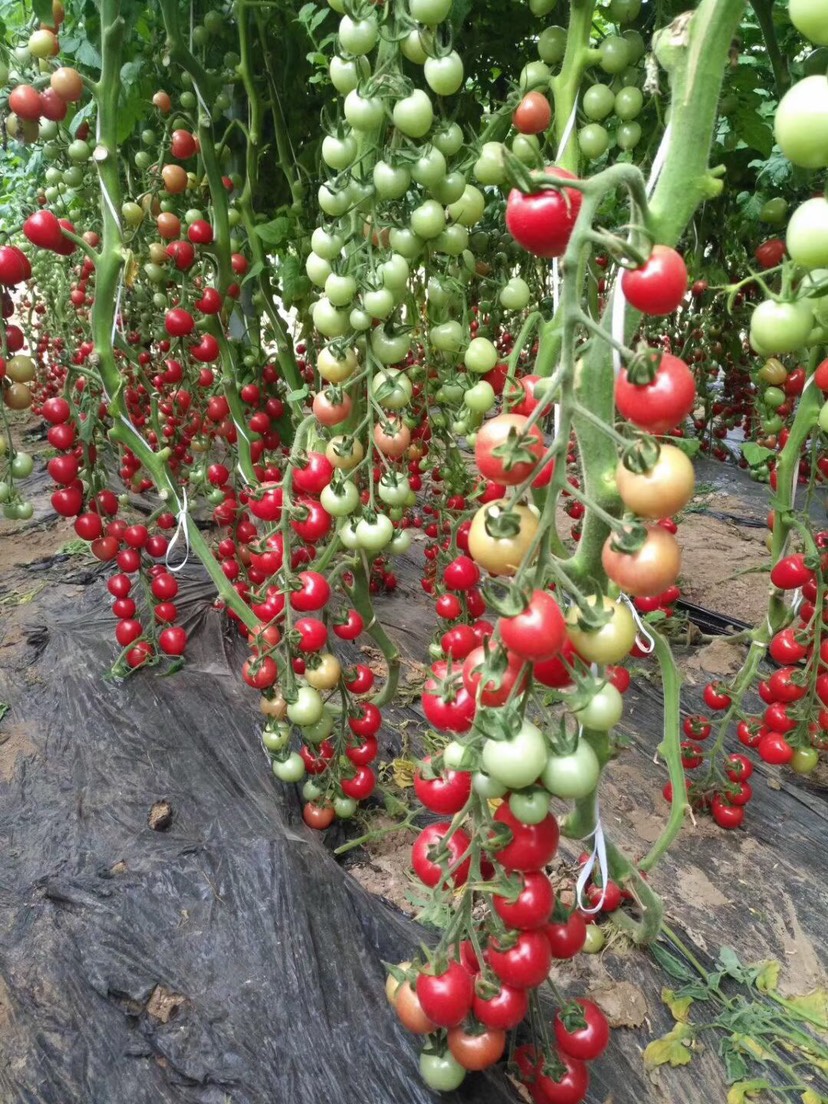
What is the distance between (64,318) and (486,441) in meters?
3.51

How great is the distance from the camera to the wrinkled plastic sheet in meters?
1.06

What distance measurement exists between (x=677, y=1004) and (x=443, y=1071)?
0.53 m

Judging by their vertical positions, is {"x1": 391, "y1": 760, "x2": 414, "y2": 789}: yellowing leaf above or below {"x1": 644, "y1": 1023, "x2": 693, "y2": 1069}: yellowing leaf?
below

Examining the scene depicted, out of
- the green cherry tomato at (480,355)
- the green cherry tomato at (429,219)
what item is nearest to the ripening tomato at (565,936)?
the green cherry tomato at (480,355)

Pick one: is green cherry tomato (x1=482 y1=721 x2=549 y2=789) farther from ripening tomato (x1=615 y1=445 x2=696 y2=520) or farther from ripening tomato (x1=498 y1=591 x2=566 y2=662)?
ripening tomato (x1=615 y1=445 x2=696 y2=520)

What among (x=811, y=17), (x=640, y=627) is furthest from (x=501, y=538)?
(x=811, y=17)

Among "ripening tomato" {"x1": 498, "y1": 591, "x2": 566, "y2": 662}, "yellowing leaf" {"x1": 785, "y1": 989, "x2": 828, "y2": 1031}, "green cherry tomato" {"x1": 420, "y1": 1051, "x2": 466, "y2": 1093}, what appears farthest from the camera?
"yellowing leaf" {"x1": 785, "y1": 989, "x2": 828, "y2": 1031}

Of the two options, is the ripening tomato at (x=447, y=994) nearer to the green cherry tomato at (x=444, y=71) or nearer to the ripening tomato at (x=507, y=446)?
the ripening tomato at (x=507, y=446)

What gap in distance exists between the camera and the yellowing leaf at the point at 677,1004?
1245 millimetres

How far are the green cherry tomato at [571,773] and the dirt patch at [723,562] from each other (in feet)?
6.28

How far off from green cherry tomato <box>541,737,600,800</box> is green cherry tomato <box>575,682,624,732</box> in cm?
3

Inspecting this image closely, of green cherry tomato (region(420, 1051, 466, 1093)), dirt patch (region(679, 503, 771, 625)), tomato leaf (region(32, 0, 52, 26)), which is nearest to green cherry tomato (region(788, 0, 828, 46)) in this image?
green cherry tomato (region(420, 1051, 466, 1093))

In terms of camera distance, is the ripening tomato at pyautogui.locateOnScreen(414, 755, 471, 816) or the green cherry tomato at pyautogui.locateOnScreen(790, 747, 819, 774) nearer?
the ripening tomato at pyautogui.locateOnScreen(414, 755, 471, 816)

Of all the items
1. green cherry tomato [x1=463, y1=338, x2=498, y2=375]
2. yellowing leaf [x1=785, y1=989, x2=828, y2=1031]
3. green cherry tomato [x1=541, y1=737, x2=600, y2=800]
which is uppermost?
green cherry tomato [x1=463, y1=338, x2=498, y2=375]
